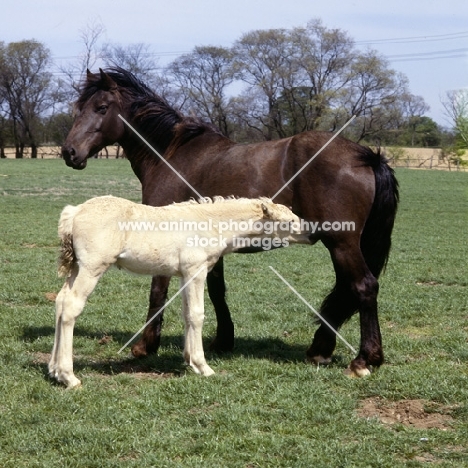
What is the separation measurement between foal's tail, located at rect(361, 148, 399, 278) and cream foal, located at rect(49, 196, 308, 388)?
0.69 m

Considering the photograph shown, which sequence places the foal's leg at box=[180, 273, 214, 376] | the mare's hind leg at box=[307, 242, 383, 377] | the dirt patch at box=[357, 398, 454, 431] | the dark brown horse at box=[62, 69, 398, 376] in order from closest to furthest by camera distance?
1. the dirt patch at box=[357, 398, 454, 431]
2. the foal's leg at box=[180, 273, 214, 376]
3. the mare's hind leg at box=[307, 242, 383, 377]
4. the dark brown horse at box=[62, 69, 398, 376]

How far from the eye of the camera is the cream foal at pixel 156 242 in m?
5.64

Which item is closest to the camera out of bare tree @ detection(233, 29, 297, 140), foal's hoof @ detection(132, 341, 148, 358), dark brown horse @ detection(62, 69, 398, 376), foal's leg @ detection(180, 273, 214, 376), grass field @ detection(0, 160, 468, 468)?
grass field @ detection(0, 160, 468, 468)

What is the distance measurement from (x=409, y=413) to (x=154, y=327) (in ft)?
8.79

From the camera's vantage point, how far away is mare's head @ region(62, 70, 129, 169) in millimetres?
7289

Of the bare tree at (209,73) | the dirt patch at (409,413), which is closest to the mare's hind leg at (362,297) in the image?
the dirt patch at (409,413)

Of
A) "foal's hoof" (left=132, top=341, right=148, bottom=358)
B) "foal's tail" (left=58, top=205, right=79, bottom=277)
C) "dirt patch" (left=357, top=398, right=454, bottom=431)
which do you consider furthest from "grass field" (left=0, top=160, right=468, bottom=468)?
"foal's tail" (left=58, top=205, right=79, bottom=277)

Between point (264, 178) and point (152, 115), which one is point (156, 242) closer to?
point (264, 178)

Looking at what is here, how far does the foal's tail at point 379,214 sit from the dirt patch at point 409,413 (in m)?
1.60

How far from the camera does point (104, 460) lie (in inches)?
166

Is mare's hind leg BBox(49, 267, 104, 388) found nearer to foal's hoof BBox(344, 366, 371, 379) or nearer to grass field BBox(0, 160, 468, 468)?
grass field BBox(0, 160, 468, 468)

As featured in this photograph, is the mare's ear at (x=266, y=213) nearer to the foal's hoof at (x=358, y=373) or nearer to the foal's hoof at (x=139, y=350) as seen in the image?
the foal's hoof at (x=358, y=373)

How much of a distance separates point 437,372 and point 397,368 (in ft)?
1.16

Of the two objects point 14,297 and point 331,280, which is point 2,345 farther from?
point 331,280
